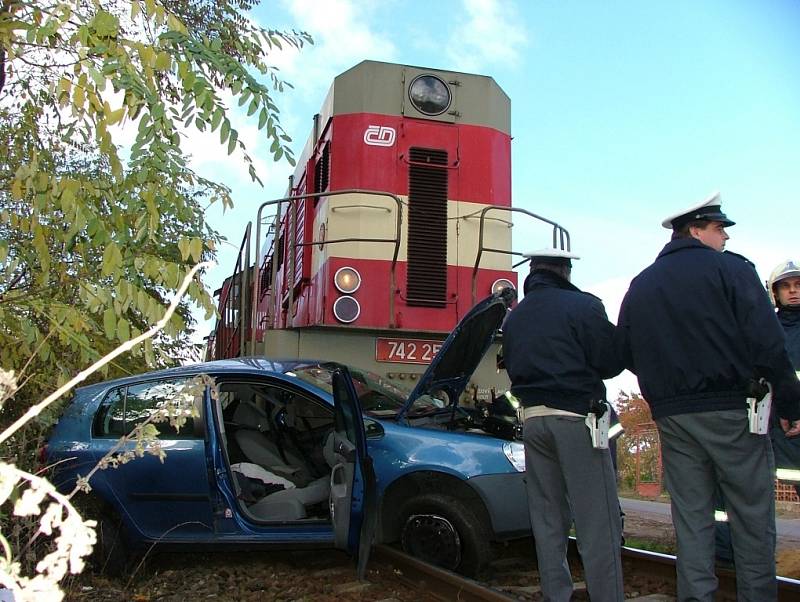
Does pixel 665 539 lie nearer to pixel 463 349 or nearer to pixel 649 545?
pixel 649 545

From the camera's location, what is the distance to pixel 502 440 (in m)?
4.73

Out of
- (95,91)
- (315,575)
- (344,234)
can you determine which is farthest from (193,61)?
(344,234)

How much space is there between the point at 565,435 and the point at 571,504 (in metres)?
0.30

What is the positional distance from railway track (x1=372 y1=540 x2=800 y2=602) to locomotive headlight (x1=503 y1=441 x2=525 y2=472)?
685 millimetres

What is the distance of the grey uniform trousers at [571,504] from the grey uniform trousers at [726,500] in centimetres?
33

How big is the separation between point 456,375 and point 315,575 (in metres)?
1.56

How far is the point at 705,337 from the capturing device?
3129mm

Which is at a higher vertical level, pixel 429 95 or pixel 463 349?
pixel 429 95

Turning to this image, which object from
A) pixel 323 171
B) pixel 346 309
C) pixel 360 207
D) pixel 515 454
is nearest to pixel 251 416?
pixel 346 309

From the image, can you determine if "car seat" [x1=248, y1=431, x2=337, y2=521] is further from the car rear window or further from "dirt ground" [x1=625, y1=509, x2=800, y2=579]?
"dirt ground" [x1=625, y1=509, x2=800, y2=579]

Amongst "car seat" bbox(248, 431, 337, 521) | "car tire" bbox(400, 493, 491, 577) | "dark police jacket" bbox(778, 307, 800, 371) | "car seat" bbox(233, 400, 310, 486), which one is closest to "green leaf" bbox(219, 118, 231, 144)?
"car tire" bbox(400, 493, 491, 577)

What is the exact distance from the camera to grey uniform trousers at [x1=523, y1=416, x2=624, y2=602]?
3.36 m

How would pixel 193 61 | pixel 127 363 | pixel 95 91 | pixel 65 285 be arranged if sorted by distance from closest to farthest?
pixel 95 91
pixel 193 61
pixel 65 285
pixel 127 363

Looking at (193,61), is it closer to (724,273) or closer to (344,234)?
(724,273)
